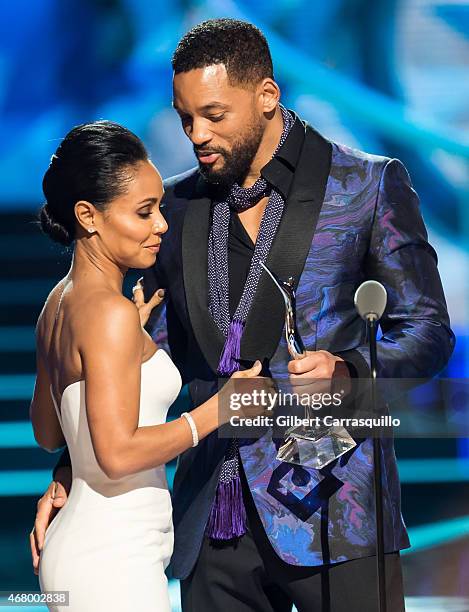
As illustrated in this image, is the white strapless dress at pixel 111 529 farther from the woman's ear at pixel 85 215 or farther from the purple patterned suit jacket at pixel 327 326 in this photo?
the woman's ear at pixel 85 215

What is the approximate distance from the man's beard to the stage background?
1.63 meters

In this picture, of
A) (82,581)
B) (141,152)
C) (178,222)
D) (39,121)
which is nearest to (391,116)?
(39,121)

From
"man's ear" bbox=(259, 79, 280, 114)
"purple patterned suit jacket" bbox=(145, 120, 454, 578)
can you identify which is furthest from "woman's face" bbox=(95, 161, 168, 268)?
"man's ear" bbox=(259, 79, 280, 114)

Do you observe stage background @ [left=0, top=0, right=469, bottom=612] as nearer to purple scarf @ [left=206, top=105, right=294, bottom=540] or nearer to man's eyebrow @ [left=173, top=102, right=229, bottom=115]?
purple scarf @ [left=206, top=105, right=294, bottom=540]

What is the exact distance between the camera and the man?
231 centimetres

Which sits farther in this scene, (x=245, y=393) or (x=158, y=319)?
(x=158, y=319)

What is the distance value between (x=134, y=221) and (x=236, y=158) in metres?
0.34

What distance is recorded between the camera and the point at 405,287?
2330mm

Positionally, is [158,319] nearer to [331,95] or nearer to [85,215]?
[85,215]

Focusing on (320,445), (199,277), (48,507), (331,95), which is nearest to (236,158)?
(199,277)

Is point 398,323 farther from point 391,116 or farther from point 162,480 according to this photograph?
point 391,116

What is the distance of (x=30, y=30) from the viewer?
416 centimetres

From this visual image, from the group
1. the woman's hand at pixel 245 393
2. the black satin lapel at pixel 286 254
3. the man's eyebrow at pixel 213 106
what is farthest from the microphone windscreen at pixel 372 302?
the man's eyebrow at pixel 213 106

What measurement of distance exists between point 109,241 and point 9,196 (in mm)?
2130
